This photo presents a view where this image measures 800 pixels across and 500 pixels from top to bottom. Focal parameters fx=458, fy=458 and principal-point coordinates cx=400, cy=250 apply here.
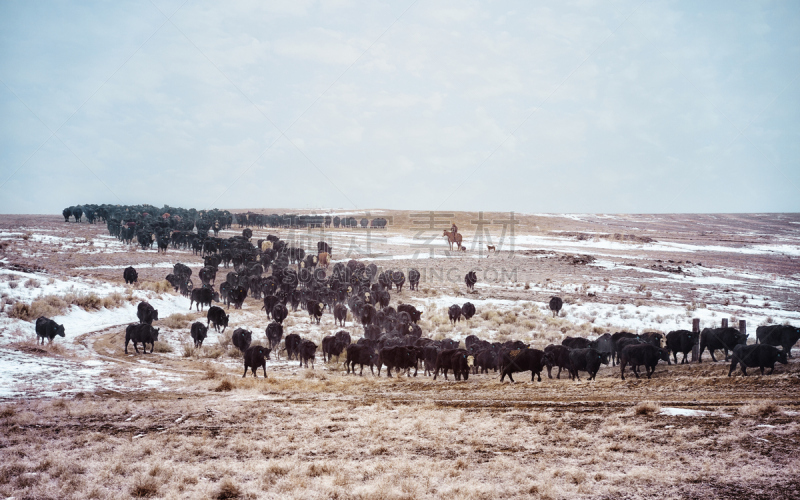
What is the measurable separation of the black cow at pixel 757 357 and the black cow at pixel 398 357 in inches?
347

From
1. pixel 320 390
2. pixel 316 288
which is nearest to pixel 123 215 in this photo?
pixel 316 288

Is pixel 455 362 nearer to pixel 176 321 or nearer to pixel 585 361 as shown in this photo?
pixel 585 361

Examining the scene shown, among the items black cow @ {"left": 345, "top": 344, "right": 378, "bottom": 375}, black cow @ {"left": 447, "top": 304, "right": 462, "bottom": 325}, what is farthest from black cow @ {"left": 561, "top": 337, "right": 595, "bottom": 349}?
black cow @ {"left": 447, "top": 304, "right": 462, "bottom": 325}

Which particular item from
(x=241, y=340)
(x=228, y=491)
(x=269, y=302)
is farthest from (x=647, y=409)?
(x=269, y=302)

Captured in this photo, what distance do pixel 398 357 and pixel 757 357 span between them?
9901 mm

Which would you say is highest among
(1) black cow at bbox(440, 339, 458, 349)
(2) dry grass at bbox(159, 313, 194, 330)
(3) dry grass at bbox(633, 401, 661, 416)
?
(3) dry grass at bbox(633, 401, 661, 416)

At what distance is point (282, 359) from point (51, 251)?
106ft

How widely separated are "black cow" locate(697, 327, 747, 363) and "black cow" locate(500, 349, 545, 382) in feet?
17.4

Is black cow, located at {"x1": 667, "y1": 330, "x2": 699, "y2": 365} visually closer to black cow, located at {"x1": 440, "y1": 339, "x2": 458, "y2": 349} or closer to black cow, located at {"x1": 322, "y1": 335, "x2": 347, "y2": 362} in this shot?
black cow, located at {"x1": 440, "y1": 339, "x2": 458, "y2": 349}

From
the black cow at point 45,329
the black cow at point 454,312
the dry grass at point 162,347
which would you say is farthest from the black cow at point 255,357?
the black cow at point 454,312

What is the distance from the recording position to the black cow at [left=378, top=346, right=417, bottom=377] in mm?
15367

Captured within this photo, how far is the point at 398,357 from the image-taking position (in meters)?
15.4

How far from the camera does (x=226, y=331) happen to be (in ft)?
68.5

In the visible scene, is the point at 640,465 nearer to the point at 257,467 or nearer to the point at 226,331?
the point at 257,467
